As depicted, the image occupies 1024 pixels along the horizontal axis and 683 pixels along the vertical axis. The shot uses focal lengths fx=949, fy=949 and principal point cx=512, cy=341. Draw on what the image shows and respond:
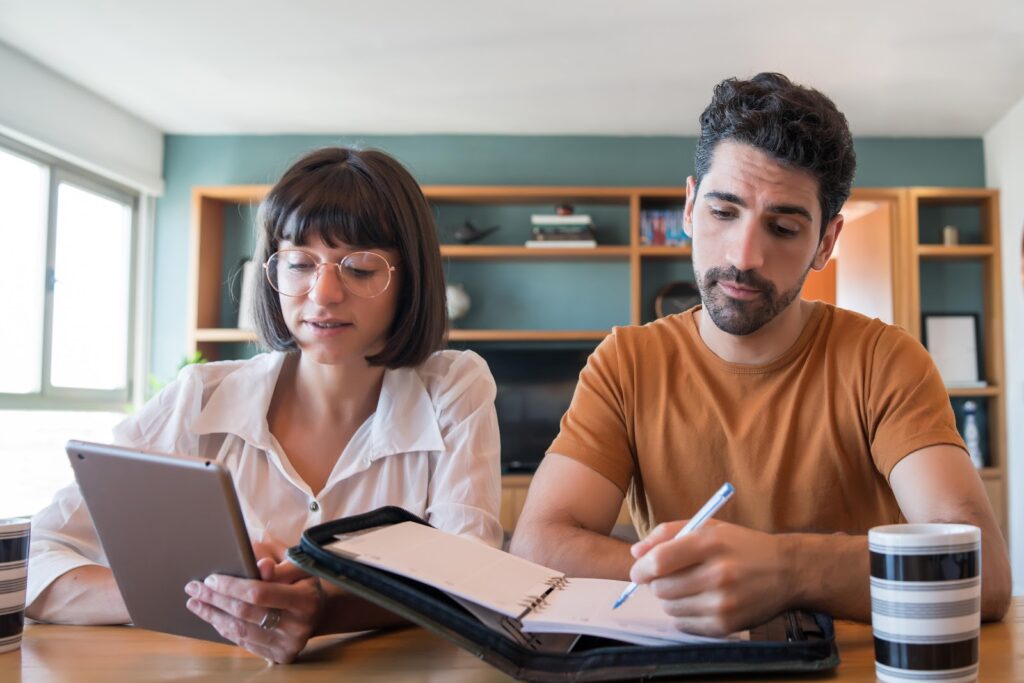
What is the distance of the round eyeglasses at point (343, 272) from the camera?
4.56 feet

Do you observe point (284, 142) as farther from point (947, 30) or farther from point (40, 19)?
point (947, 30)

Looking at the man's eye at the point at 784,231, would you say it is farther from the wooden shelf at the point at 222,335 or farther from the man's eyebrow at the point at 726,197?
the wooden shelf at the point at 222,335

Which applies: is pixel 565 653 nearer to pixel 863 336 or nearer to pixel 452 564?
pixel 452 564

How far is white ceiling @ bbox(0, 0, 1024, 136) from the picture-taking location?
11.9 feet

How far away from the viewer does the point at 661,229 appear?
200 inches

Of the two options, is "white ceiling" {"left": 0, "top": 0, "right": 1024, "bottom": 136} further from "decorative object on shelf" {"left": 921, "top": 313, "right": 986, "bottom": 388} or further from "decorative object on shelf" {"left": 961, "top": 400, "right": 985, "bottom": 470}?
"decorative object on shelf" {"left": 961, "top": 400, "right": 985, "bottom": 470}

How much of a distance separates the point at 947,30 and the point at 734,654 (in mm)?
3701

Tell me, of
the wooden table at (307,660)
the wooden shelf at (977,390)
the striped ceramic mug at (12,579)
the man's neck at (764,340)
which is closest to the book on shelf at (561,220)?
the wooden shelf at (977,390)

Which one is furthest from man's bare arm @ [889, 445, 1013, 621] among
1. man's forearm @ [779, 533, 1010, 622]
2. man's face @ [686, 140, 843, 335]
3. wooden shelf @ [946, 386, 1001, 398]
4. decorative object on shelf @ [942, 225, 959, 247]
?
decorative object on shelf @ [942, 225, 959, 247]

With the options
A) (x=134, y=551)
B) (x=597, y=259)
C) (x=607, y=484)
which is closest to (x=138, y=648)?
(x=134, y=551)

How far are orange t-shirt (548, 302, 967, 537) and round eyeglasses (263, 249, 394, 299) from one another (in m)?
0.35

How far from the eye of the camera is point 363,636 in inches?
38.8

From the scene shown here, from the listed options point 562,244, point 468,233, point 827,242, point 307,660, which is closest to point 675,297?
point 562,244

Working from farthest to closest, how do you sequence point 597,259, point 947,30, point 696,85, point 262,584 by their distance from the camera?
1. point 597,259
2. point 696,85
3. point 947,30
4. point 262,584
